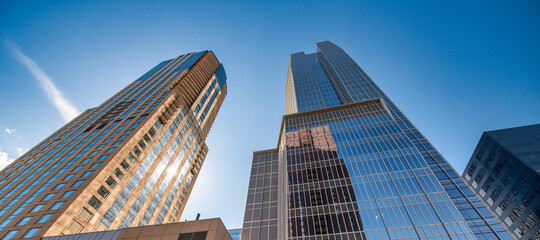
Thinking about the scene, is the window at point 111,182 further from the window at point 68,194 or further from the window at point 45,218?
the window at point 45,218

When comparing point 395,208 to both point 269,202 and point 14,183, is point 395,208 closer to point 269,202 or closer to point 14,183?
point 269,202

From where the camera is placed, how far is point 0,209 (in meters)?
43.0

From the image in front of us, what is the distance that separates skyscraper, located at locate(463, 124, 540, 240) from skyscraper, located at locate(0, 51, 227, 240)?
290ft

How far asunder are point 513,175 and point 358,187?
159 ft

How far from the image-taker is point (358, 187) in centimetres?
4306

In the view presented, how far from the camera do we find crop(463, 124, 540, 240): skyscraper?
54375 millimetres

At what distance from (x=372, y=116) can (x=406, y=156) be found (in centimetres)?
1637

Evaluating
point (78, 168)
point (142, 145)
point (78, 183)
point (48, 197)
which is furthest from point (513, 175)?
point (48, 197)

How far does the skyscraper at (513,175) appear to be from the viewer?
54375 millimetres

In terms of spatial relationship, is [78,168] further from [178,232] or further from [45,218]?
[178,232]

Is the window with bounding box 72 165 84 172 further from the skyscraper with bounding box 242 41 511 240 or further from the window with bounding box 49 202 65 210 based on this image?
the skyscraper with bounding box 242 41 511 240

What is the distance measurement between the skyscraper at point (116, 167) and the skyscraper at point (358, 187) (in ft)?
90.5

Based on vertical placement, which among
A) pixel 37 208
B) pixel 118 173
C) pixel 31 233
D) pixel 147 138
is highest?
pixel 147 138

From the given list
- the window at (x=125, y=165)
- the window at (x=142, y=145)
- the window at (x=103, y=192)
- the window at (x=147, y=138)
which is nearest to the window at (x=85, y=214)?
the window at (x=103, y=192)
